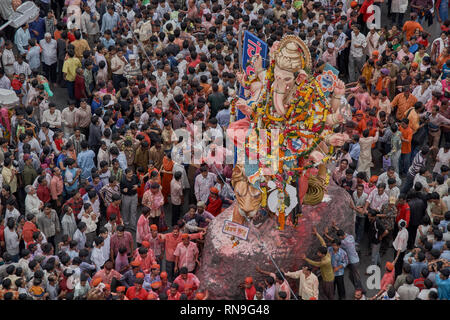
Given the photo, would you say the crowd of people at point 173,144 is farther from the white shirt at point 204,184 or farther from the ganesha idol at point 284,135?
the ganesha idol at point 284,135

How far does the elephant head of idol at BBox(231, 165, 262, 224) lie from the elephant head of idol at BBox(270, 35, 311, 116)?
4.71 ft

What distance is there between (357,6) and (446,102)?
189 inches

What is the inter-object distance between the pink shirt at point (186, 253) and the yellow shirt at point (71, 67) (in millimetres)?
6101

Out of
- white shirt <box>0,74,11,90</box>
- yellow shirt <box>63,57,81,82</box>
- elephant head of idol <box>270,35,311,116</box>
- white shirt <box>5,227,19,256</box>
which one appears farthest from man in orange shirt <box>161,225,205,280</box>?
yellow shirt <box>63,57,81,82</box>

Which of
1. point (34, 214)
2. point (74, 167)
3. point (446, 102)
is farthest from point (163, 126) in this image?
point (446, 102)

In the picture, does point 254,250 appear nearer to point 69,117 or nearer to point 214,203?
point 214,203

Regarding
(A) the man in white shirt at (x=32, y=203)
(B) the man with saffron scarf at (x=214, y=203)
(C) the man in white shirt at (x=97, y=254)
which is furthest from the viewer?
(B) the man with saffron scarf at (x=214, y=203)

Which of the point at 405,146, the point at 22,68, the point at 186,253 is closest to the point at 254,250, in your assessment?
the point at 186,253

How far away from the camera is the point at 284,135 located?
18016mm

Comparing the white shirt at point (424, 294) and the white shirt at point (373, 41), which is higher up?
the white shirt at point (373, 41)

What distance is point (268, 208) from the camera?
1870cm

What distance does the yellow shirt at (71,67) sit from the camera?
23.1 m

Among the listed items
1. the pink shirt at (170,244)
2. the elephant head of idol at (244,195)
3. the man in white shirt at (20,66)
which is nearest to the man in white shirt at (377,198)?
the elephant head of idol at (244,195)

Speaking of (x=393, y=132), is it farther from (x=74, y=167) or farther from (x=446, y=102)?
(x=74, y=167)
